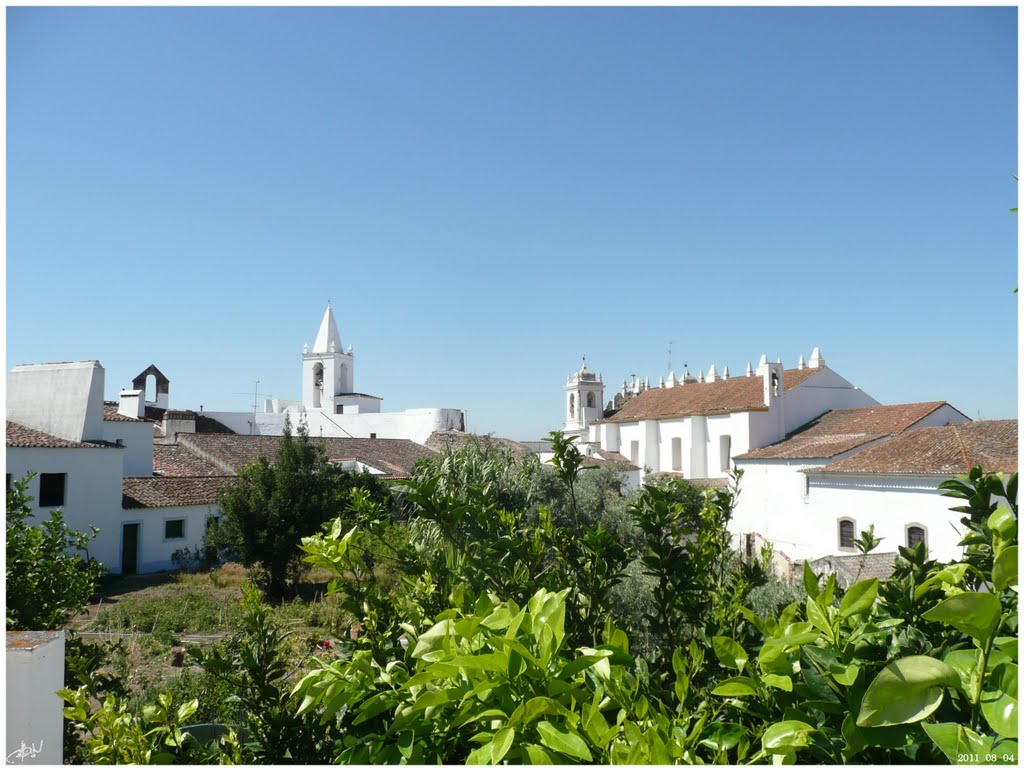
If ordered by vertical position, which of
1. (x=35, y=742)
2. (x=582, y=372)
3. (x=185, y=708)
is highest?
(x=582, y=372)

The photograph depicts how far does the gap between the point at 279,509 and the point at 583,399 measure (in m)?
26.7

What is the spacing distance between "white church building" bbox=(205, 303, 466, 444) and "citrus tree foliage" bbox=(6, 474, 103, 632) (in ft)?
94.8

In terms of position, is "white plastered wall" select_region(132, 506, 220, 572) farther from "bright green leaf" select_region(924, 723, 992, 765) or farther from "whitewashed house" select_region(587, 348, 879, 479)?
"bright green leaf" select_region(924, 723, 992, 765)

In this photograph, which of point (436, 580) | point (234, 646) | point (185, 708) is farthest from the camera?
point (436, 580)

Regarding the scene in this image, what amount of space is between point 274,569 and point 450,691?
16.0 m

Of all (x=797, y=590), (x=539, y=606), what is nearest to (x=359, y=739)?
(x=539, y=606)

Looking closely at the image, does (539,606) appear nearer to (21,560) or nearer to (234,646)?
(234,646)

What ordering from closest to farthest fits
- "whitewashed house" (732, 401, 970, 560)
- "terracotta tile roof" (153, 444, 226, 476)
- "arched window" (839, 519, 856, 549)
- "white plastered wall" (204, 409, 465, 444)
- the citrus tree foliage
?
the citrus tree foliage → "whitewashed house" (732, 401, 970, 560) → "arched window" (839, 519, 856, 549) → "terracotta tile roof" (153, 444, 226, 476) → "white plastered wall" (204, 409, 465, 444)

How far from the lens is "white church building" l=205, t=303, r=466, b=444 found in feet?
115

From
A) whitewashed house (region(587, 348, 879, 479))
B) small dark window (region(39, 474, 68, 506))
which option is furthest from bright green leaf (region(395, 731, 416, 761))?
whitewashed house (region(587, 348, 879, 479))

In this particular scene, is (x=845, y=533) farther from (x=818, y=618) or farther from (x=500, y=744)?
(x=500, y=744)

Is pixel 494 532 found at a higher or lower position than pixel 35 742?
higher

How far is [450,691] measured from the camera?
1.07 meters

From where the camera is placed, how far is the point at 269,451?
24.3 m
